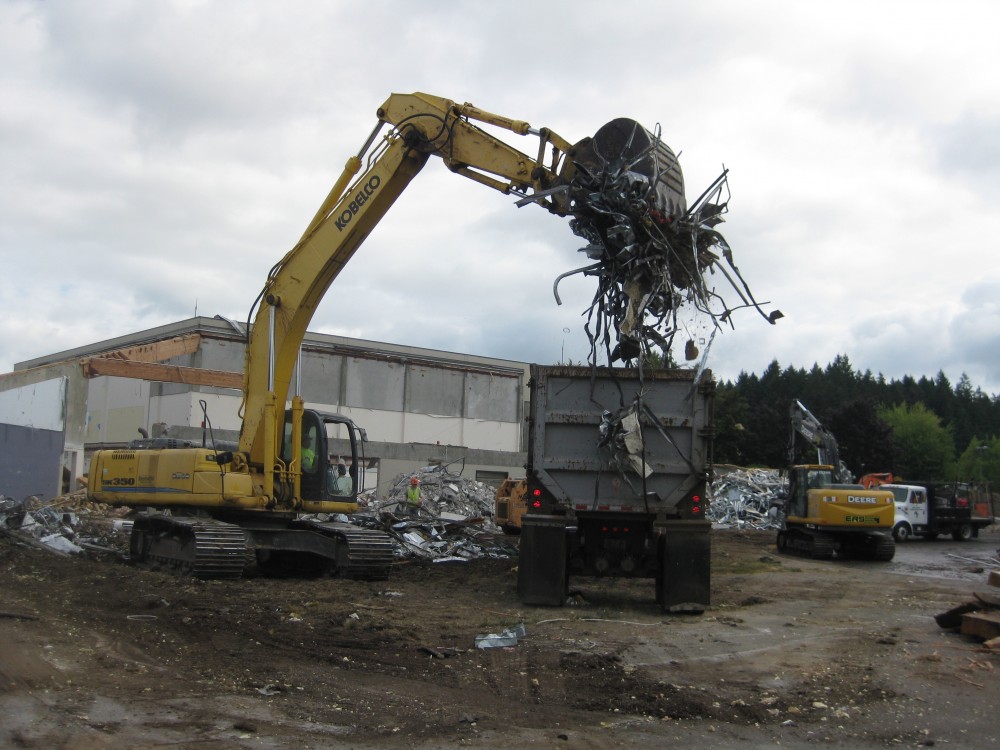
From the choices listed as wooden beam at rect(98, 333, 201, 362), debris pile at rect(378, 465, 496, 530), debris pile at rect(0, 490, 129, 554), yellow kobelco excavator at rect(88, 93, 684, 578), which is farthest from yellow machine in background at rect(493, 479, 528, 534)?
yellow kobelco excavator at rect(88, 93, 684, 578)

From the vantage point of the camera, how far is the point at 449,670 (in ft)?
25.3

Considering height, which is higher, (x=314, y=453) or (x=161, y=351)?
(x=161, y=351)

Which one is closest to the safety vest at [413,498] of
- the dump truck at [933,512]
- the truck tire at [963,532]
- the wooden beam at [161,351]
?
the wooden beam at [161,351]

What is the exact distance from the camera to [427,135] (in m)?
12.2

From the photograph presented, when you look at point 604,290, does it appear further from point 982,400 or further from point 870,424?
point 982,400

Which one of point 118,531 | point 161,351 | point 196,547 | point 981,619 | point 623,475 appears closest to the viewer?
point 981,619

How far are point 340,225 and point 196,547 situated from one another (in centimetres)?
452

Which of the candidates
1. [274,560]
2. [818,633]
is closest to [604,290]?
[818,633]

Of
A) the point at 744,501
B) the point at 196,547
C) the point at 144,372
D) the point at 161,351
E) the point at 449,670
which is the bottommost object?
the point at 449,670

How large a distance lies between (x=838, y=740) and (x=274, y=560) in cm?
1005

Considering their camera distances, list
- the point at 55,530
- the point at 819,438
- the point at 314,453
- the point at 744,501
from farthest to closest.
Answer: the point at 744,501 < the point at 819,438 < the point at 55,530 < the point at 314,453

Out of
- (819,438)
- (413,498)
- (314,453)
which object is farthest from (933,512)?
(314,453)

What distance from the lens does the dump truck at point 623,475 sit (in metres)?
11.1

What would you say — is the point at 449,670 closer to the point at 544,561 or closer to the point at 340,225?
the point at 544,561
